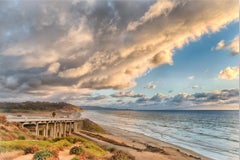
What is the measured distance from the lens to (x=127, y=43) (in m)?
13.8

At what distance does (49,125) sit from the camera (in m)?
19.2

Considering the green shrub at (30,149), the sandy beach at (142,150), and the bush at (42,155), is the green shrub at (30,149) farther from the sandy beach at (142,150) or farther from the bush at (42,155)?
the sandy beach at (142,150)

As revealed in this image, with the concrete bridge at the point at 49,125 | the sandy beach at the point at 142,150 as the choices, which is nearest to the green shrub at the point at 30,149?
the sandy beach at the point at 142,150

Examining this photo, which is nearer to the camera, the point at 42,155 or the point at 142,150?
the point at 42,155

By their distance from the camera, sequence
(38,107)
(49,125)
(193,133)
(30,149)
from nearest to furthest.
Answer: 1. (30,149)
2. (49,125)
3. (38,107)
4. (193,133)

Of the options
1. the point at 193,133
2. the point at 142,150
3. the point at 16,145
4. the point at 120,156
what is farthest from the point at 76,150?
the point at 193,133

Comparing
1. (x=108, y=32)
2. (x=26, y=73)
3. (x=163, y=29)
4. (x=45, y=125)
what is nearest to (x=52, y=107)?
(x=45, y=125)

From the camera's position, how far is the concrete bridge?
58.7 feet

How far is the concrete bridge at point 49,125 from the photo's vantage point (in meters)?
17.9

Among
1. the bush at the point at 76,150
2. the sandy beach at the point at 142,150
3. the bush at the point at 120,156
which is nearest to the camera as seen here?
the bush at the point at 76,150

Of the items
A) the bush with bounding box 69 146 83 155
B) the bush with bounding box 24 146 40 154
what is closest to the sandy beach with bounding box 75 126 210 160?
the bush with bounding box 69 146 83 155

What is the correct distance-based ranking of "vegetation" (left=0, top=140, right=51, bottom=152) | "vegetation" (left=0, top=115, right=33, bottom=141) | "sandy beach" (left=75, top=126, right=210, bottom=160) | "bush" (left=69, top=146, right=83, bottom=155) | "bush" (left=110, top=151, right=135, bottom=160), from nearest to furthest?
"vegetation" (left=0, top=140, right=51, bottom=152)
"bush" (left=69, top=146, right=83, bottom=155)
"bush" (left=110, top=151, right=135, bottom=160)
"vegetation" (left=0, top=115, right=33, bottom=141)
"sandy beach" (left=75, top=126, right=210, bottom=160)

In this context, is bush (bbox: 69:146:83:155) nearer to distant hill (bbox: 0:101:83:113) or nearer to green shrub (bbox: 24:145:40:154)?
green shrub (bbox: 24:145:40:154)

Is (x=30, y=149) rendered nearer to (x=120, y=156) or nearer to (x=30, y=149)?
(x=30, y=149)
